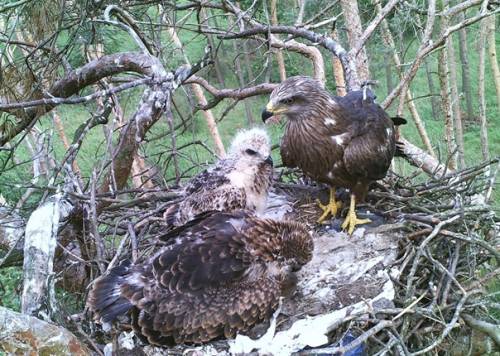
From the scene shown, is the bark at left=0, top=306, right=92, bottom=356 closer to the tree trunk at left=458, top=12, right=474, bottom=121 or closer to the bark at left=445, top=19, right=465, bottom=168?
the bark at left=445, top=19, right=465, bottom=168

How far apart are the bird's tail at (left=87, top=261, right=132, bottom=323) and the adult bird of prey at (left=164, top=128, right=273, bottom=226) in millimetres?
897

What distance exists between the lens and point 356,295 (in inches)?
137

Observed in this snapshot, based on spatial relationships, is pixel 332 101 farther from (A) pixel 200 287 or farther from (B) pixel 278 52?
(B) pixel 278 52

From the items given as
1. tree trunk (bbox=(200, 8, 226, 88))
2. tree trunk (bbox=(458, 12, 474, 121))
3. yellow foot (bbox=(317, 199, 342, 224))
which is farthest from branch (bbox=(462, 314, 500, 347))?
tree trunk (bbox=(458, 12, 474, 121))

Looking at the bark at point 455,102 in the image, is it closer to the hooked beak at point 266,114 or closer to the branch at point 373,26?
the branch at point 373,26

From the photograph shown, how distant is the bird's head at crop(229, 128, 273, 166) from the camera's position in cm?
446

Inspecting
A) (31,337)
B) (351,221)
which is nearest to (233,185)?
(351,221)

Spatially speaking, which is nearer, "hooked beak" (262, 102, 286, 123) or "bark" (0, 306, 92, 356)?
"bark" (0, 306, 92, 356)

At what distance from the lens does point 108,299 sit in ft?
10.6

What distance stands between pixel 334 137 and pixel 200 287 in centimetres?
164

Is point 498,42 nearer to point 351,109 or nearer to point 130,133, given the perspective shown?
point 351,109

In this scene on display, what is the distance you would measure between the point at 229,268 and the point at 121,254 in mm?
1105

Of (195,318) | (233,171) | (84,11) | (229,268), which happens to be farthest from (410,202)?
(84,11)

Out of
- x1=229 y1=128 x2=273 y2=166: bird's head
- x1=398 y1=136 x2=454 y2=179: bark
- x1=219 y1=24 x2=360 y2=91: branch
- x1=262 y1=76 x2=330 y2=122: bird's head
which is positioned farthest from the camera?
x1=219 y1=24 x2=360 y2=91: branch
